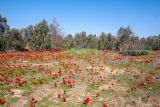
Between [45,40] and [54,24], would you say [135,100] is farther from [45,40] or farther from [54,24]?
[45,40]

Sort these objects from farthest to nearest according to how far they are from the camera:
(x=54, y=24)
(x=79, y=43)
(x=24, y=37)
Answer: (x=79, y=43) < (x=24, y=37) < (x=54, y=24)

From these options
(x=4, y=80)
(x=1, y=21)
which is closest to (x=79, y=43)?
(x=1, y=21)

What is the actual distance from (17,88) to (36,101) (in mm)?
2079

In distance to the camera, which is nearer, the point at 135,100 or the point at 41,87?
the point at 135,100

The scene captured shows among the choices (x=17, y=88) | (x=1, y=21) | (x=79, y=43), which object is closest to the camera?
(x=17, y=88)

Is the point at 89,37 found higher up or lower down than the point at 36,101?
higher up

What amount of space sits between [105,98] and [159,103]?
2233 mm

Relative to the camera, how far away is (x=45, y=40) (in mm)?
52219

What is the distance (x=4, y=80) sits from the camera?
9.30m

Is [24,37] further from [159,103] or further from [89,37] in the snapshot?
[159,103]

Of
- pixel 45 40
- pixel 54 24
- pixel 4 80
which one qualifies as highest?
pixel 54 24

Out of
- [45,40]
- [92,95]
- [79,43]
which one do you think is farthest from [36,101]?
[79,43]

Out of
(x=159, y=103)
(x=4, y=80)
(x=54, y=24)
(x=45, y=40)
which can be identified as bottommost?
(x=159, y=103)

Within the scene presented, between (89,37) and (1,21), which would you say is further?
(89,37)
